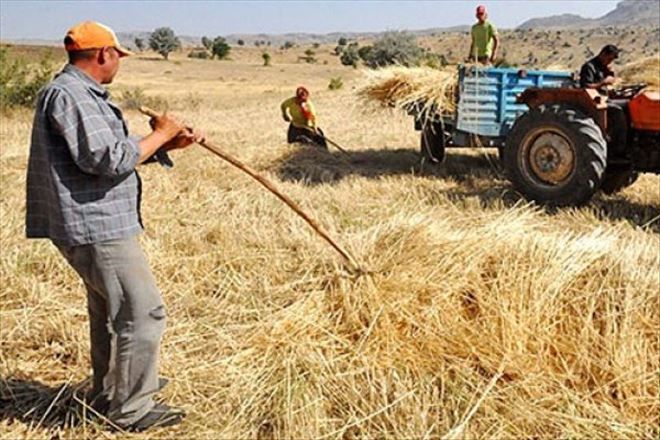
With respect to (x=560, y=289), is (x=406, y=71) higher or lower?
higher

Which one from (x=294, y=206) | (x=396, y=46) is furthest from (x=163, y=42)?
(x=294, y=206)

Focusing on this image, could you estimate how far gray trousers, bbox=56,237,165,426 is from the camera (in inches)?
120

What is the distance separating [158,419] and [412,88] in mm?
6029

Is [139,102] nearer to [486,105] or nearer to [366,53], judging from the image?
[486,105]

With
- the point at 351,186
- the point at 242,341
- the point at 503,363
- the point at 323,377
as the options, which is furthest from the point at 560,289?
the point at 351,186

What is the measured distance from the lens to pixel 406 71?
8773 mm

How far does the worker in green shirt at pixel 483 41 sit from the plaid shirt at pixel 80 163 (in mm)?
7056

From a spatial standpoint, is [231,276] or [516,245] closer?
[516,245]

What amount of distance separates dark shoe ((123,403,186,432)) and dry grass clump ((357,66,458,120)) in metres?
5.76

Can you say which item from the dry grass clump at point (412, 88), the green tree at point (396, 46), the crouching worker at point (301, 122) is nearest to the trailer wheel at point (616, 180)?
the dry grass clump at point (412, 88)

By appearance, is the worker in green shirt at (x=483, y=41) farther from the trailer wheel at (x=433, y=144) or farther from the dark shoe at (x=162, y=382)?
the dark shoe at (x=162, y=382)

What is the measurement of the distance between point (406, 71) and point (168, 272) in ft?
15.6

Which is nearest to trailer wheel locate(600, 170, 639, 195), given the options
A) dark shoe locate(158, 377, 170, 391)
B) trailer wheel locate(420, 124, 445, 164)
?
trailer wheel locate(420, 124, 445, 164)

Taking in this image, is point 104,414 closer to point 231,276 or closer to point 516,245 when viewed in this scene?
point 231,276
